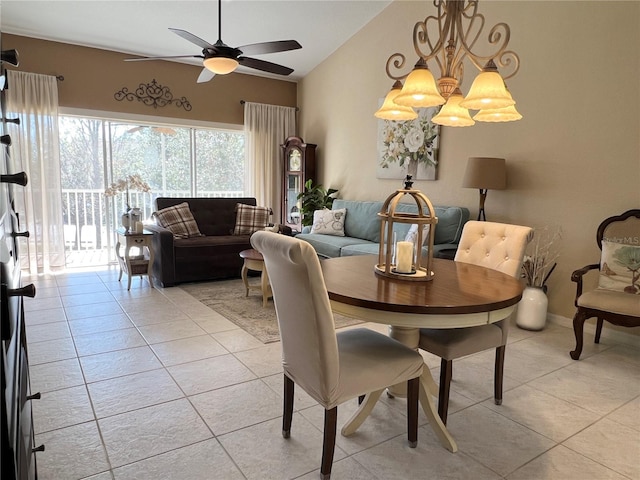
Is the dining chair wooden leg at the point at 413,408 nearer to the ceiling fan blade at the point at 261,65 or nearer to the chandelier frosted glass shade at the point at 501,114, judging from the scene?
the chandelier frosted glass shade at the point at 501,114

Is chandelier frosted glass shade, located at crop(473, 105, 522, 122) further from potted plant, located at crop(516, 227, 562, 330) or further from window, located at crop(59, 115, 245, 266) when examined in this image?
window, located at crop(59, 115, 245, 266)

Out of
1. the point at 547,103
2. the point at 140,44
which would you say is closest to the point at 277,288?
the point at 547,103

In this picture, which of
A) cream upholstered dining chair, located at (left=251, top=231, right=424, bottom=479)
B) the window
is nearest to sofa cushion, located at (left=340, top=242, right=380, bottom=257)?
cream upholstered dining chair, located at (left=251, top=231, right=424, bottom=479)

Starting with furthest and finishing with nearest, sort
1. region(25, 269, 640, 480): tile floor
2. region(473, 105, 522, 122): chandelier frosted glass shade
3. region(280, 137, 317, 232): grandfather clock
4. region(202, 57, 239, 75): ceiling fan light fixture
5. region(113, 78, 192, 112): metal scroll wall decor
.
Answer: region(280, 137, 317, 232): grandfather clock → region(113, 78, 192, 112): metal scroll wall decor → region(202, 57, 239, 75): ceiling fan light fixture → region(473, 105, 522, 122): chandelier frosted glass shade → region(25, 269, 640, 480): tile floor

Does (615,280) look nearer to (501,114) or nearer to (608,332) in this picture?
(608,332)

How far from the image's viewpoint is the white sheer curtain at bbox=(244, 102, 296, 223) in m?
6.43

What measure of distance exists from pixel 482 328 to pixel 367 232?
298cm

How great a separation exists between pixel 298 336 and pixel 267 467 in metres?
0.57

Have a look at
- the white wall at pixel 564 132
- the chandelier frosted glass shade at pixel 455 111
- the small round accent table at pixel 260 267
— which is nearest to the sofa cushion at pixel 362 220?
the white wall at pixel 564 132

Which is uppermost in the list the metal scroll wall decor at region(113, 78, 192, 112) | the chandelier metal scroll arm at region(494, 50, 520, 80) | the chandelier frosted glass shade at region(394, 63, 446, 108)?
the metal scroll wall decor at region(113, 78, 192, 112)

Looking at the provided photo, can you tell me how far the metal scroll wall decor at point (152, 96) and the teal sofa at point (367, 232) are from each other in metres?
2.57

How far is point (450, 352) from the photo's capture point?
76.1 inches

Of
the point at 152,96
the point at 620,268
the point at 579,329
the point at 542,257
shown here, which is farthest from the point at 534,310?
the point at 152,96

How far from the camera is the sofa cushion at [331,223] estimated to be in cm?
530
